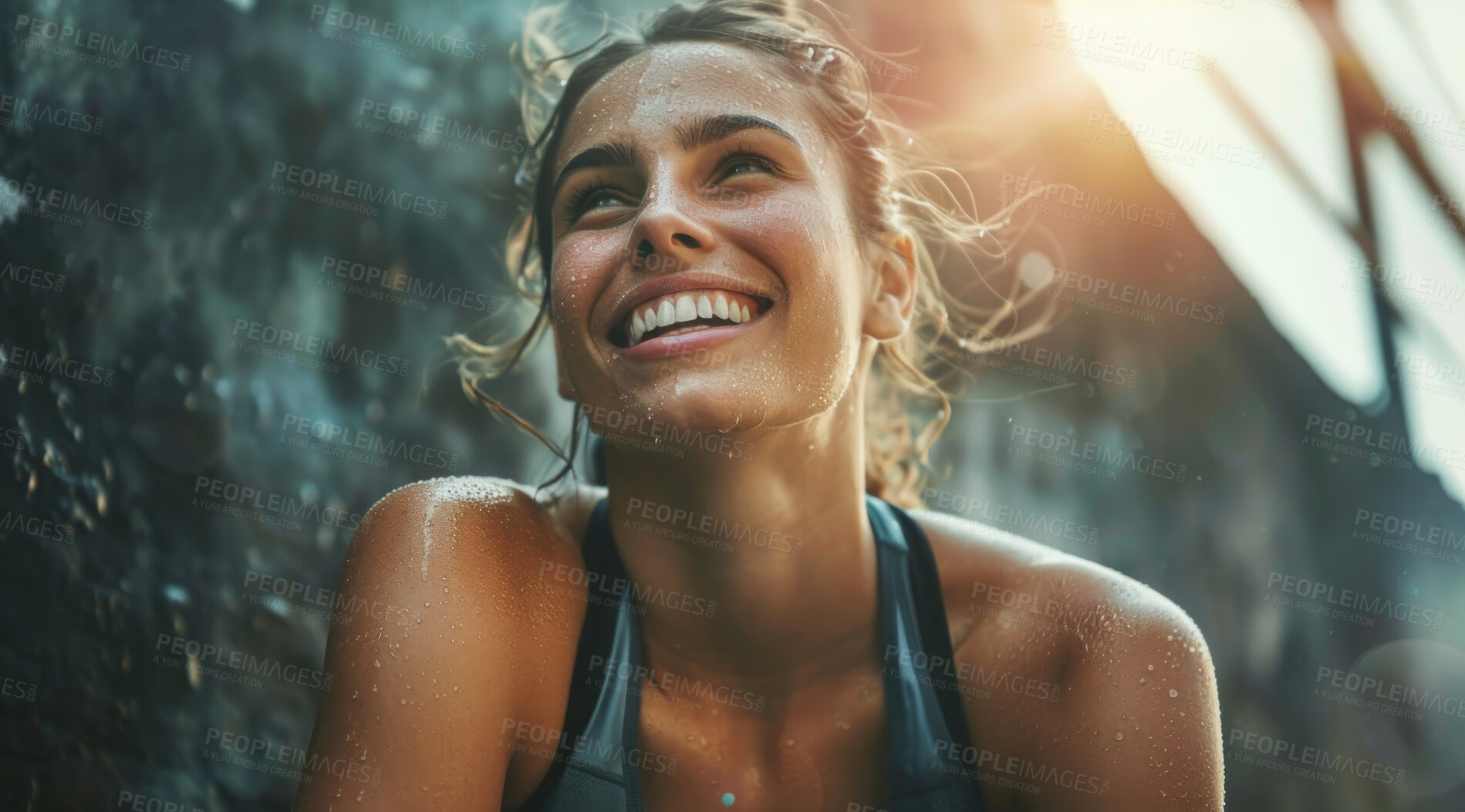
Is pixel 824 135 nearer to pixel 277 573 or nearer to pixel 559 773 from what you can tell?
pixel 559 773

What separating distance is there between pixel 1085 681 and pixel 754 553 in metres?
0.52

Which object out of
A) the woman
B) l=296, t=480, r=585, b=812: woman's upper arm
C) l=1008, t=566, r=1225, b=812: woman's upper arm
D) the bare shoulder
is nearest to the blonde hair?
the woman

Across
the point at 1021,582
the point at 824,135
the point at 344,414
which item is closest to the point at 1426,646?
the point at 1021,582

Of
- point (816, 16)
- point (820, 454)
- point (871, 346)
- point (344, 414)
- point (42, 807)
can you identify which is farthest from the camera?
point (344, 414)

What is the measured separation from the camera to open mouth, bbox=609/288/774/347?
1.20 m

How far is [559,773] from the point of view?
1266mm

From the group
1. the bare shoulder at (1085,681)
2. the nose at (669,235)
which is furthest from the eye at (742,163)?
the bare shoulder at (1085,681)

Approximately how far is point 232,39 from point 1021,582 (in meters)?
2.23

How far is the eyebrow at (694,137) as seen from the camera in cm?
126

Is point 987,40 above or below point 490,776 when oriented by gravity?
above

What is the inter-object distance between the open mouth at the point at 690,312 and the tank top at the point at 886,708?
42 cm

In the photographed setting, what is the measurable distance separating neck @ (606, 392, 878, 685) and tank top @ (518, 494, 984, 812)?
47 mm

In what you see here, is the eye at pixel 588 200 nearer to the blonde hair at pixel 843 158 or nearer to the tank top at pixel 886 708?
the blonde hair at pixel 843 158

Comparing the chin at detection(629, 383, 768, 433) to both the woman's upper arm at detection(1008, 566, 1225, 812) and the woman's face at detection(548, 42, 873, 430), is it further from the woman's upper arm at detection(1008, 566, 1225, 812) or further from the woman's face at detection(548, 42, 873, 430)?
the woman's upper arm at detection(1008, 566, 1225, 812)
